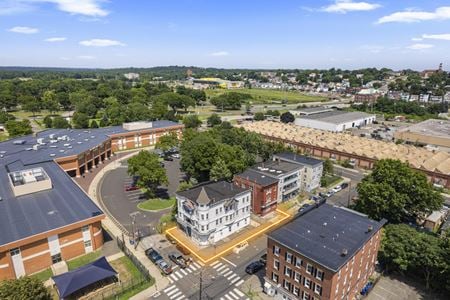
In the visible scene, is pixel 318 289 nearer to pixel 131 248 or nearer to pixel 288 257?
pixel 288 257

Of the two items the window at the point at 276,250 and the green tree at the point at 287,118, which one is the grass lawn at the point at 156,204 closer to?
the window at the point at 276,250

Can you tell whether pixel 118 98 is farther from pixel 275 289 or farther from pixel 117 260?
pixel 275 289

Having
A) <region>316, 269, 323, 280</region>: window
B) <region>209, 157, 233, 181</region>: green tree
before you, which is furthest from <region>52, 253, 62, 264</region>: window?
<region>316, 269, 323, 280</region>: window

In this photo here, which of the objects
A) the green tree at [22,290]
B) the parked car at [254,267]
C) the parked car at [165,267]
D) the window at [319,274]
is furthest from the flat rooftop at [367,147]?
the green tree at [22,290]

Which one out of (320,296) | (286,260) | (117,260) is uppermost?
(286,260)

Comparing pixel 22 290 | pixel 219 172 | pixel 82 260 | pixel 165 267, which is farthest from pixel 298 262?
pixel 82 260

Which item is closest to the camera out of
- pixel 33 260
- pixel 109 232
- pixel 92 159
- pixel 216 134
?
pixel 33 260

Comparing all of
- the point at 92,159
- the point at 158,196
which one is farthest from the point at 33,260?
the point at 92,159
